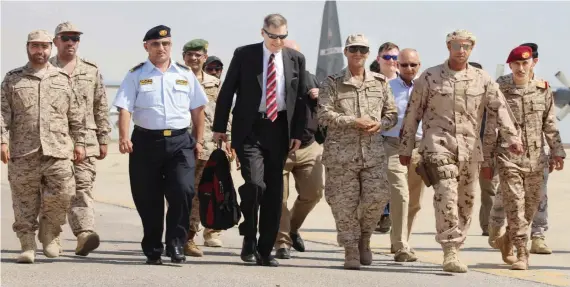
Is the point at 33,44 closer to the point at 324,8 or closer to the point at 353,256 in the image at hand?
the point at 353,256

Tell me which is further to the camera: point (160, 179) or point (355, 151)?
point (160, 179)

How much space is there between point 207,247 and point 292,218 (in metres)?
0.90

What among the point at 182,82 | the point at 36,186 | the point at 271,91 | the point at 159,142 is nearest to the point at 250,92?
the point at 271,91

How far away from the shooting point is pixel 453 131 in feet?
34.8

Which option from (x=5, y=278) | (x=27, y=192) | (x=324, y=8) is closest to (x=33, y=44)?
(x=27, y=192)

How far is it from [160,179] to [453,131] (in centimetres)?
248

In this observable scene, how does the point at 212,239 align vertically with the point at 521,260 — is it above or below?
below

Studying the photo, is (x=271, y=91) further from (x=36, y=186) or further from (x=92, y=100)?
(x=36, y=186)

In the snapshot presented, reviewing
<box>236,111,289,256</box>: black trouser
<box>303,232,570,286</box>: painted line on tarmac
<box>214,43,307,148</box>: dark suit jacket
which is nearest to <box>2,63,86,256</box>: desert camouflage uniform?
<box>214,43,307,148</box>: dark suit jacket

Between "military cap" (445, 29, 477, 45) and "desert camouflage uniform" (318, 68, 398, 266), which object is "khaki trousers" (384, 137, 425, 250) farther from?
"military cap" (445, 29, 477, 45)

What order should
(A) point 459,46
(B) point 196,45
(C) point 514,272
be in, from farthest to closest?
1. (B) point 196,45
2. (C) point 514,272
3. (A) point 459,46

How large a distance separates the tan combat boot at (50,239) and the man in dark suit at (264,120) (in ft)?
5.33

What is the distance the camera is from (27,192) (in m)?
11.0

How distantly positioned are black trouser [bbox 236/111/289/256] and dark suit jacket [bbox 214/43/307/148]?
0.09 m
